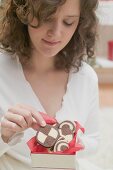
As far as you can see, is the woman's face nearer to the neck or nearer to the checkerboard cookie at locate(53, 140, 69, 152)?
the neck

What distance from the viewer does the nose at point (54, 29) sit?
0.89m

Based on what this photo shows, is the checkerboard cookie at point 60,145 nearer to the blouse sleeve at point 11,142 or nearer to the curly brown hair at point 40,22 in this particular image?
the blouse sleeve at point 11,142

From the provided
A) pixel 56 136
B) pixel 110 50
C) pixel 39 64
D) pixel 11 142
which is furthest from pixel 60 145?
pixel 110 50

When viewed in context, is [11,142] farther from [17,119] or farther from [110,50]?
[110,50]

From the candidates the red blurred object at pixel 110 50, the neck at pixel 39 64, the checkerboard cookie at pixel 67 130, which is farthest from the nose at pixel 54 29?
the red blurred object at pixel 110 50

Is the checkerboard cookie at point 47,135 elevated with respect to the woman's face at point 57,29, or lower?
lower

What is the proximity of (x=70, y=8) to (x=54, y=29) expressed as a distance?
0.22 ft

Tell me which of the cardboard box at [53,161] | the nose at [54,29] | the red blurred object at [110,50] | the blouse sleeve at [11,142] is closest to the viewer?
the cardboard box at [53,161]

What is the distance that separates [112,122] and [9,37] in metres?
1.36

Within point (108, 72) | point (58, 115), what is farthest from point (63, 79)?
point (108, 72)

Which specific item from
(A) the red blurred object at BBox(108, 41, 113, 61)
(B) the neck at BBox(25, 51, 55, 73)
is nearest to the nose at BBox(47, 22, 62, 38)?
(B) the neck at BBox(25, 51, 55, 73)

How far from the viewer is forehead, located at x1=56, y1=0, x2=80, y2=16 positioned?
34.3 inches

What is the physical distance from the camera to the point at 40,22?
2.90 ft

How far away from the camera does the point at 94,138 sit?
1105 mm
